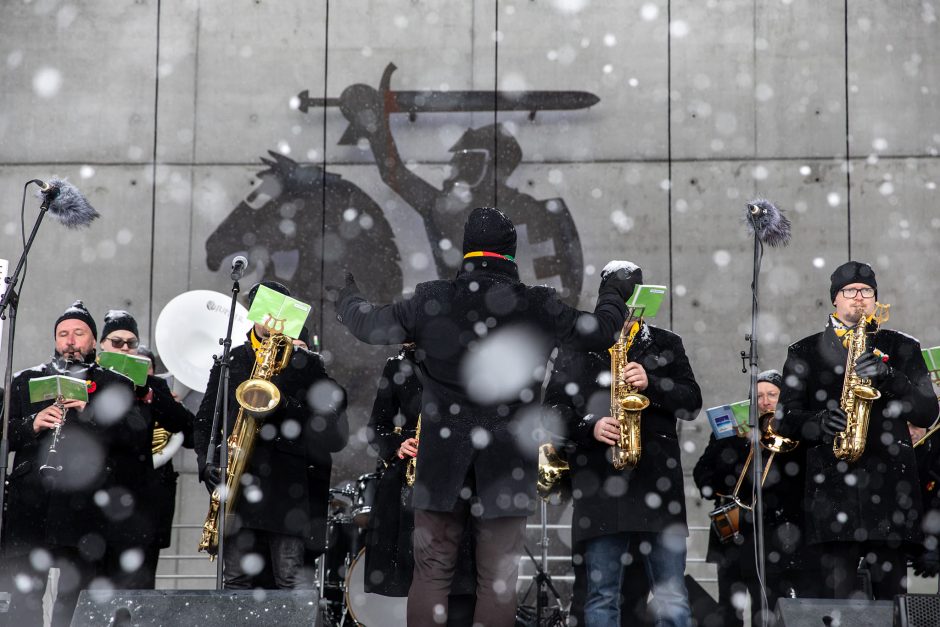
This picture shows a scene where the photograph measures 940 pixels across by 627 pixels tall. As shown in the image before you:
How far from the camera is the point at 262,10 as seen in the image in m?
9.10

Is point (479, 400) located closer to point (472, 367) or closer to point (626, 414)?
point (472, 367)

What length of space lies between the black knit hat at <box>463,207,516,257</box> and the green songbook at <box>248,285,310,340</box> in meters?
0.96

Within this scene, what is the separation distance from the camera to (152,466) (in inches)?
232

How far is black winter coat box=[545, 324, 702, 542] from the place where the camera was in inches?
195

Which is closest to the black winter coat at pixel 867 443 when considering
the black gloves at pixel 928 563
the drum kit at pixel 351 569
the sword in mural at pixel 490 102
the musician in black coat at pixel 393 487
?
the black gloves at pixel 928 563

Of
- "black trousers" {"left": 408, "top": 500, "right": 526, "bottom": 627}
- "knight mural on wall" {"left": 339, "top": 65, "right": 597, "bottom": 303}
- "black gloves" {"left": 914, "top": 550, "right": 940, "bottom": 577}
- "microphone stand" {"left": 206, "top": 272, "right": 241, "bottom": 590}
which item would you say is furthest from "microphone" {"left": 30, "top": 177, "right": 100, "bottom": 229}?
"black gloves" {"left": 914, "top": 550, "right": 940, "bottom": 577}

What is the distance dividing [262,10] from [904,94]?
5061mm

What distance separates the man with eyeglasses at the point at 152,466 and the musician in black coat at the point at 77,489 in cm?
2

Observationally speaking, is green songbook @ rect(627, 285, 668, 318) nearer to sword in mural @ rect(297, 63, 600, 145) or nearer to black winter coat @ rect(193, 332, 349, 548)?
black winter coat @ rect(193, 332, 349, 548)

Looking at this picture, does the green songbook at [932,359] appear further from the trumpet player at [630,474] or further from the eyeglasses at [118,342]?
the eyeglasses at [118,342]

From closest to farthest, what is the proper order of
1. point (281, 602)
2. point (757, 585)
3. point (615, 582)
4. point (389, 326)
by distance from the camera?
point (281, 602) → point (389, 326) → point (615, 582) → point (757, 585)

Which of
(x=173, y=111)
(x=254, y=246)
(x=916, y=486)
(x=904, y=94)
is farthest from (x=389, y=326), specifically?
(x=904, y=94)

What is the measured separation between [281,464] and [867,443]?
2679 millimetres

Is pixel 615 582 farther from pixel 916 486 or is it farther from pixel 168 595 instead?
pixel 168 595
